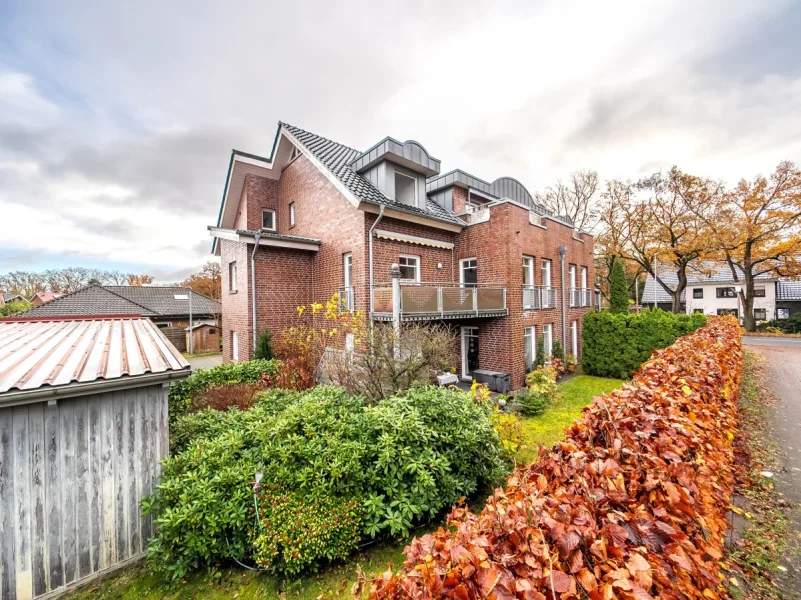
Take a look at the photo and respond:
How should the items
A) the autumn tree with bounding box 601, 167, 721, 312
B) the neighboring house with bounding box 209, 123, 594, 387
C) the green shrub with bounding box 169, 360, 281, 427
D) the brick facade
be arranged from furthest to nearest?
the autumn tree with bounding box 601, 167, 721, 312, the brick facade, the neighboring house with bounding box 209, 123, 594, 387, the green shrub with bounding box 169, 360, 281, 427

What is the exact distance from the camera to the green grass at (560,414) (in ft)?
24.6

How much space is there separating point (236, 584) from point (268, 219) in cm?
1459

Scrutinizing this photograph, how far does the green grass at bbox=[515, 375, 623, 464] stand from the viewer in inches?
295

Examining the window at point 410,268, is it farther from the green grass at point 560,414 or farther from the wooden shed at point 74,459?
the wooden shed at point 74,459

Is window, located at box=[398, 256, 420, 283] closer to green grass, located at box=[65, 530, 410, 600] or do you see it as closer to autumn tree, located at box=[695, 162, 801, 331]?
green grass, located at box=[65, 530, 410, 600]

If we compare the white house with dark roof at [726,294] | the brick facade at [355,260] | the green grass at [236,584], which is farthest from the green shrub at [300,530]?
the white house with dark roof at [726,294]

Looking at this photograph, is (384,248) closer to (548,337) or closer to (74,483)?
(74,483)

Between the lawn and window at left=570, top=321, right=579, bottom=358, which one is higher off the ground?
window at left=570, top=321, right=579, bottom=358

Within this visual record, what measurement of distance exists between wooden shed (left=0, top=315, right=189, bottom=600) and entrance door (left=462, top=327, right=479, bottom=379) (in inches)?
432

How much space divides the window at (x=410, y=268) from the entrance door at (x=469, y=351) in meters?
3.46

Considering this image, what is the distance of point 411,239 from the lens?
39.4ft

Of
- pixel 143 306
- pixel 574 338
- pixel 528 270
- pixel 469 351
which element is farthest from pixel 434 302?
pixel 143 306

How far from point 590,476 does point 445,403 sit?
3.12 m

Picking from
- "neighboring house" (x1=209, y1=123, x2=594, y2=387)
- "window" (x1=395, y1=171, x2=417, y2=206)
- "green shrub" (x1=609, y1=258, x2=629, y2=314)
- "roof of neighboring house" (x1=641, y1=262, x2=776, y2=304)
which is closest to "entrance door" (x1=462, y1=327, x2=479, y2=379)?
"neighboring house" (x1=209, y1=123, x2=594, y2=387)
